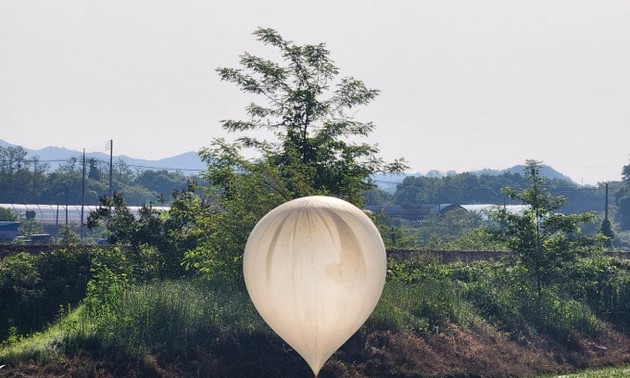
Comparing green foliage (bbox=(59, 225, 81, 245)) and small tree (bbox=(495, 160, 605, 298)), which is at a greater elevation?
small tree (bbox=(495, 160, 605, 298))

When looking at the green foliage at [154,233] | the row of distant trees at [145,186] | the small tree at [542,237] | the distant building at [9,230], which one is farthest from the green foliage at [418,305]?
the row of distant trees at [145,186]

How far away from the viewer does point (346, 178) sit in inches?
986

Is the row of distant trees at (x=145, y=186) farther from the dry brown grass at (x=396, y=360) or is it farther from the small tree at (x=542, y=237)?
the dry brown grass at (x=396, y=360)

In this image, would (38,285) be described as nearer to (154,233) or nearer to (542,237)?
(154,233)

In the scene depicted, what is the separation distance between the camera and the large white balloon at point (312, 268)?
11.5 metres

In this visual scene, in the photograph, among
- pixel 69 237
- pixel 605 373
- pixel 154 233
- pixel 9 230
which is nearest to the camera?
pixel 605 373

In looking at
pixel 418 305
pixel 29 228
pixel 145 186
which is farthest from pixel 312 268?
pixel 145 186

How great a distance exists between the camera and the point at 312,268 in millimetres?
11469

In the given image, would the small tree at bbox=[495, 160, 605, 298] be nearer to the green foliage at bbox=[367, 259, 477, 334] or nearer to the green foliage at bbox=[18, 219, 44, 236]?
the green foliage at bbox=[367, 259, 477, 334]

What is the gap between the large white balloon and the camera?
1149cm

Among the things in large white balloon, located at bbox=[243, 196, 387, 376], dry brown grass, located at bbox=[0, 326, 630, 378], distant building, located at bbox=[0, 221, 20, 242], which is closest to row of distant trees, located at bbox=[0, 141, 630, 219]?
distant building, located at bbox=[0, 221, 20, 242]

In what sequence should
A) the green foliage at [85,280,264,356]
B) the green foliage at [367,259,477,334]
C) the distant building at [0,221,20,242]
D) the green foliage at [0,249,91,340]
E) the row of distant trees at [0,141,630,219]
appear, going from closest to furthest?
1. the green foliage at [85,280,264,356]
2. the green foliage at [367,259,477,334]
3. the green foliage at [0,249,91,340]
4. the distant building at [0,221,20,242]
5. the row of distant trees at [0,141,630,219]

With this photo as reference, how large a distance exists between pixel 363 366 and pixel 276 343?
2.21 metres

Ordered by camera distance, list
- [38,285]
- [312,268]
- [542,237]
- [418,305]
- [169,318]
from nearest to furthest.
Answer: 1. [312,268]
2. [169,318]
3. [418,305]
4. [38,285]
5. [542,237]
